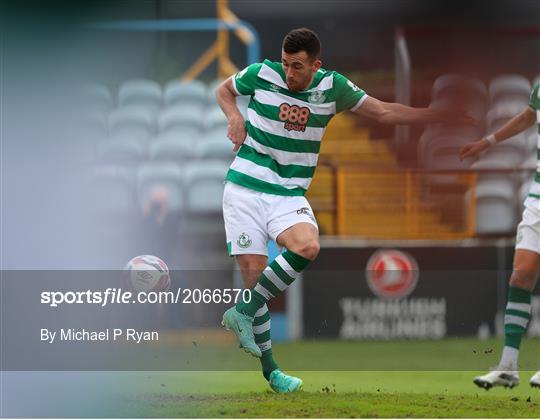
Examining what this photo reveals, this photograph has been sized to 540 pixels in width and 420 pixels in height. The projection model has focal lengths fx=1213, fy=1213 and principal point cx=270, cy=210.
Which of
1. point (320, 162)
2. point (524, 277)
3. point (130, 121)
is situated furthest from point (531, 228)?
point (130, 121)

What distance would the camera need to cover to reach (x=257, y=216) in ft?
21.3

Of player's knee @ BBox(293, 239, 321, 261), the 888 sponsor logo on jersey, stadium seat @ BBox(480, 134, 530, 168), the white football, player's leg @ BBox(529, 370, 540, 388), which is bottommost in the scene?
player's leg @ BBox(529, 370, 540, 388)

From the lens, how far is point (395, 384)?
23.0 feet

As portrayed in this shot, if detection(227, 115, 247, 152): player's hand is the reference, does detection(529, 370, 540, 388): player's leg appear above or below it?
below

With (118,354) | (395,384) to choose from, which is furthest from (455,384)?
(118,354)

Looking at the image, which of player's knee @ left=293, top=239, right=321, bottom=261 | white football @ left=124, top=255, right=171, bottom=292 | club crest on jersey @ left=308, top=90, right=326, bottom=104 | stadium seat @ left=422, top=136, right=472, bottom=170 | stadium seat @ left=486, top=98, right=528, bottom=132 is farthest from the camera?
stadium seat @ left=486, top=98, right=528, bottom=132

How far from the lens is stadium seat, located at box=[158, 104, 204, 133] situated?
30.6 feet

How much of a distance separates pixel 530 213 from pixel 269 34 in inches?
107

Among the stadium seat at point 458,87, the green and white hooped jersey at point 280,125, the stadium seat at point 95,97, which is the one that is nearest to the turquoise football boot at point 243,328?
the green and white hooped jersey at point 280,125

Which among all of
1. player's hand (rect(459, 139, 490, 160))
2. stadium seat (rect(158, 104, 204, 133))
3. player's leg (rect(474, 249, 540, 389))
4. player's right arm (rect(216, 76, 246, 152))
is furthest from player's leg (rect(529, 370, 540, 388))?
stadium seat (rect(158, 104, 204, 133))

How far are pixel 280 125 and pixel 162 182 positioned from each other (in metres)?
3.15

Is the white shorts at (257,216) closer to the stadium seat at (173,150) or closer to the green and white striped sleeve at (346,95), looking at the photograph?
the green and white striped sleeve at (346,95)

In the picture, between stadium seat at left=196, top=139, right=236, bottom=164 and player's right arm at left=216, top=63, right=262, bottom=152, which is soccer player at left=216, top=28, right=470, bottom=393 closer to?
player's right arm at left=216, top=63, right=262, bottom=152

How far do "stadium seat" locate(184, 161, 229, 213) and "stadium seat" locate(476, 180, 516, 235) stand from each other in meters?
2.04
